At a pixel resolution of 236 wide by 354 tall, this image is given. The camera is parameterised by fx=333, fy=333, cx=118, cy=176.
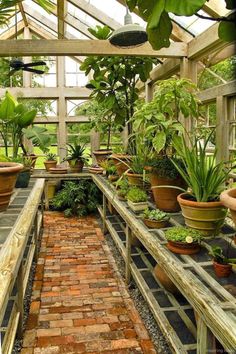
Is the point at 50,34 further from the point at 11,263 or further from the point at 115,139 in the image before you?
the point at 11,263

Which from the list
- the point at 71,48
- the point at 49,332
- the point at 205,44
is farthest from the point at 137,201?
the point at 71,48

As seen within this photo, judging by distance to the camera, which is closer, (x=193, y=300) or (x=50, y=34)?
(x=193, y=300)

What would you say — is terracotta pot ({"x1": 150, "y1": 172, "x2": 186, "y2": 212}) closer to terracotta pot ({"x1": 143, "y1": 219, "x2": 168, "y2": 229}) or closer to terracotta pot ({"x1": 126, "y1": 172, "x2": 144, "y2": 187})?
terracotta pot ({"x1": 143, "y1": 219, "x2": 168, "y2": 229})

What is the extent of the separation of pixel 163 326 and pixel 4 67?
7.02 metres

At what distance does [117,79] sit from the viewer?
15.5 feet

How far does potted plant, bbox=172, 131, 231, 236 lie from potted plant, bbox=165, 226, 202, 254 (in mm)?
128

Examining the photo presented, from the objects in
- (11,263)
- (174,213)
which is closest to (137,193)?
(174,213)

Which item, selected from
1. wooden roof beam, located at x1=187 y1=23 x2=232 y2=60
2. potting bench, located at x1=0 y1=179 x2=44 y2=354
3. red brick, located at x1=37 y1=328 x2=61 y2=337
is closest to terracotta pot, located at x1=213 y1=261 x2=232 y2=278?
potting bench, located at x1=0 y1=179 x2=44 y2=354

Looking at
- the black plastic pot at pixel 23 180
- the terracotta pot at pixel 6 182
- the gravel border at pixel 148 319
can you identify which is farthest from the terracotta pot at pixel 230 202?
the black plastic pot at pixel 23 180

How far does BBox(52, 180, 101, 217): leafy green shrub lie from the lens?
243 inches

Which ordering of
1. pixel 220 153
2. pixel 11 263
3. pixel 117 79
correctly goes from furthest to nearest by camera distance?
pixel 117 79, pixel 220 153, pixel 11 263

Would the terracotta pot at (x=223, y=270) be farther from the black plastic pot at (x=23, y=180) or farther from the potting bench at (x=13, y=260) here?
the black plastic pot at (x=23, y=180)

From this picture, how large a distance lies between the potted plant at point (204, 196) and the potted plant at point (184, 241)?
5.0 inches

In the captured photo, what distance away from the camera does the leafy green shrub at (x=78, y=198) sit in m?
6.18
